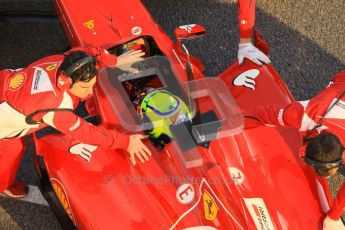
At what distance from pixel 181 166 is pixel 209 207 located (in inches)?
11.7

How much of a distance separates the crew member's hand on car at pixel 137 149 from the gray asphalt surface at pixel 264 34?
5.82ft

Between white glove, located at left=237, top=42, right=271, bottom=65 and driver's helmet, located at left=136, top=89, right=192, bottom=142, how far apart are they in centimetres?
86

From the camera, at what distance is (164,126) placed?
9.83 ft

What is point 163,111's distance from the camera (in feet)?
9.84

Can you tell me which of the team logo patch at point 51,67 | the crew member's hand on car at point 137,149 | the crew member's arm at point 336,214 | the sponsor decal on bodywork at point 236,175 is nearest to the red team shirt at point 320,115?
the crew member's arm at point 336,214

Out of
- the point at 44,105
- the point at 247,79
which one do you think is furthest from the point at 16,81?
the point at 247,79

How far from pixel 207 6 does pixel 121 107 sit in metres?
2.35

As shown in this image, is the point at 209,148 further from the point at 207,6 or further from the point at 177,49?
the point at 207,6

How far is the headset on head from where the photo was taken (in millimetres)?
2770

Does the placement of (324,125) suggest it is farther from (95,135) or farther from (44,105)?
(44,105)

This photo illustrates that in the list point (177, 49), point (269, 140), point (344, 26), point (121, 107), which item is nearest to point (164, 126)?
point (121, 107)

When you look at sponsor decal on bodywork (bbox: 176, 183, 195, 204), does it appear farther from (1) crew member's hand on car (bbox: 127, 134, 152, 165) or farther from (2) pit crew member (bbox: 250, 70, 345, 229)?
(2) pit crew member (bbox: 250, 70, 345, 229)

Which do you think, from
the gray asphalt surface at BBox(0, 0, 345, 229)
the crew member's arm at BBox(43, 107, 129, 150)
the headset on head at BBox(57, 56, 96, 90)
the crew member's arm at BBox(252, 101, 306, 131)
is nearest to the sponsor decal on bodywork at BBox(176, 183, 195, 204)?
the crew member's arm at BBox(43, 107, 129, 150)

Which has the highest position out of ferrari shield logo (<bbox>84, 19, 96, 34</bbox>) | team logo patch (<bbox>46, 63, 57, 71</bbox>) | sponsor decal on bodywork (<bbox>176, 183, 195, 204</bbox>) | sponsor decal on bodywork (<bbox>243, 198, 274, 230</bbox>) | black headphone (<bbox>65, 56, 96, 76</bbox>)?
black headphone (<bbox>65, 56, 96, 76</bbox>)
